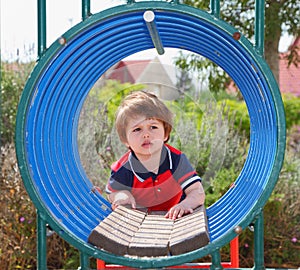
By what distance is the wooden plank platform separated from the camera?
351 cm

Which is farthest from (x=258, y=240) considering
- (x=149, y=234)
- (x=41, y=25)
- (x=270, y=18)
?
(x=270, y=18)

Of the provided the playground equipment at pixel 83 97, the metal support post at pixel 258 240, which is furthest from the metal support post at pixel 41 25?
the metal support post at pixel 258 240

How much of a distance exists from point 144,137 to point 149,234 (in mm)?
1122

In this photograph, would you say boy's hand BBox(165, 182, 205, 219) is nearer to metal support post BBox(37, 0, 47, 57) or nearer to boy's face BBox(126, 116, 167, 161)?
boy's face BBox(126, 116, 167, 161)

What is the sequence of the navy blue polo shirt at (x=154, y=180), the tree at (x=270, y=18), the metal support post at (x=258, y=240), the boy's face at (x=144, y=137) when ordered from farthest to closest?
the tree at (x=270, y=18), the boy's face at (x=144, y=137), the navy blue polo shirt at (x=154, y=180), the metal support post at (x=258, y=240)

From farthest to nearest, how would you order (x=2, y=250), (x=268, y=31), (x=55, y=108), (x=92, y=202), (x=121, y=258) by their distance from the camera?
(x=268, y=31), (x=2, y=250), (x=92, y=202), (x=55, y=108), (x=121, y=258)

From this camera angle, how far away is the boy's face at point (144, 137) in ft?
15.8

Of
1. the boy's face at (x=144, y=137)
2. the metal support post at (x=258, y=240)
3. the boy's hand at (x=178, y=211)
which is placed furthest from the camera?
the boy's face at (x=144, y=137)

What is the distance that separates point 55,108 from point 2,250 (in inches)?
94.6

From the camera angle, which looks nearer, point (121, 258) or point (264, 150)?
point (121, 258)

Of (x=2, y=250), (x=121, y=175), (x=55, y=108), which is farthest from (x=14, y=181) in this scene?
(x=55, y=108)

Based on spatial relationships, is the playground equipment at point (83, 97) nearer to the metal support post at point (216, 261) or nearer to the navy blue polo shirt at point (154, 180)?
the metal support post at point (216, 261)

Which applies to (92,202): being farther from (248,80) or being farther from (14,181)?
(14,181)

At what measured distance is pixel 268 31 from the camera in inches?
338
